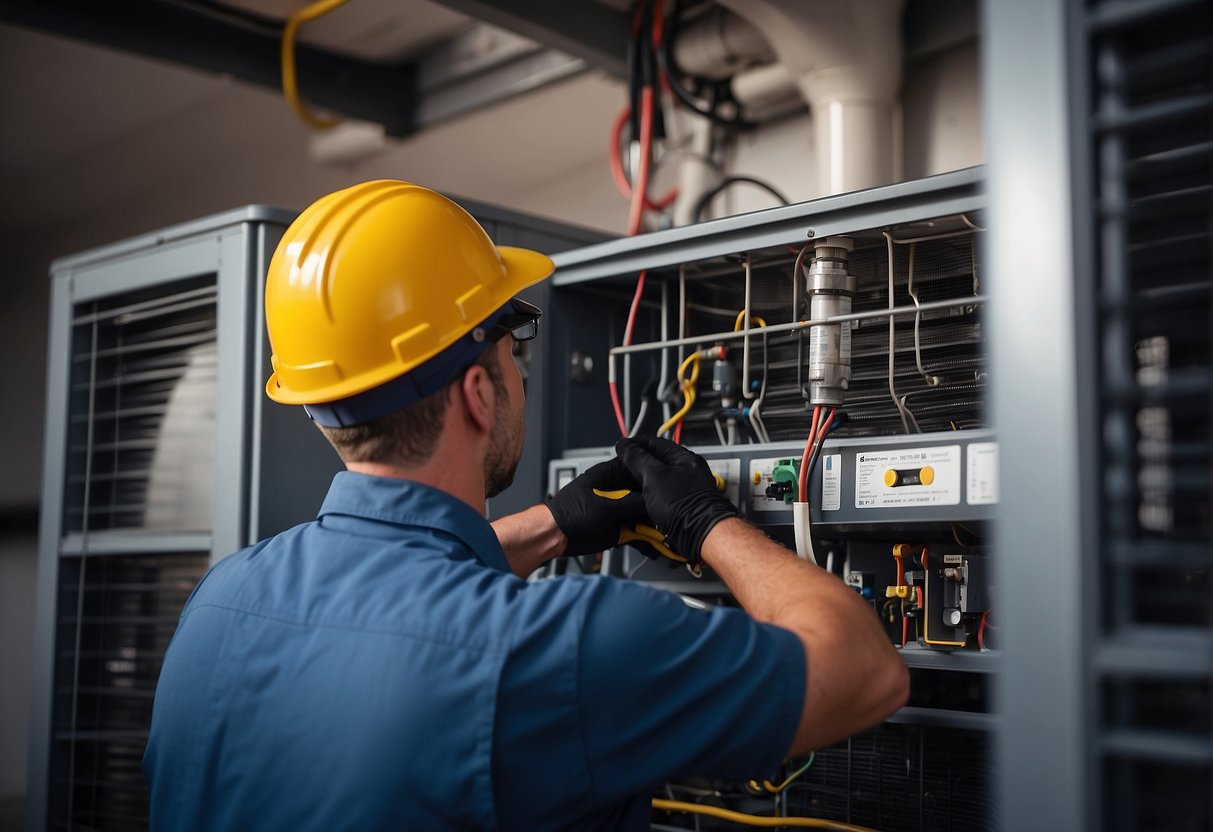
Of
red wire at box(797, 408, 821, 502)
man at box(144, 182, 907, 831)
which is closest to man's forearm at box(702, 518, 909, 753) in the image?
man at box(144, 182, 907, 831)

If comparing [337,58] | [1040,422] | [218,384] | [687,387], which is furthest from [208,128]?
[1040,422]

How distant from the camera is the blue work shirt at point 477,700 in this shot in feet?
3.12

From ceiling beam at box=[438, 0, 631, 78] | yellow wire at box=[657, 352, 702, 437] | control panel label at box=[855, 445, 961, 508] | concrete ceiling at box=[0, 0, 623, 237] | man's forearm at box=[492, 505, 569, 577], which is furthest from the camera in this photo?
concrete ceiling at box=[0, 0, 623, 237]

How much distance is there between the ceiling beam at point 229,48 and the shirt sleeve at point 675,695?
1.78 m

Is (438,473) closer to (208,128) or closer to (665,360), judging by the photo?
(665,360)

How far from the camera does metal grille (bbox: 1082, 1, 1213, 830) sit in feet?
2.33

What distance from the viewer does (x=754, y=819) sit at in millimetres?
1503

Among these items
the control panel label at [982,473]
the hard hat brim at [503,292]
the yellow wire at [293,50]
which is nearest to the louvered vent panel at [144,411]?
the hard hat brim at [503,292]

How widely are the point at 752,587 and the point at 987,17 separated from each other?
1.95 feet

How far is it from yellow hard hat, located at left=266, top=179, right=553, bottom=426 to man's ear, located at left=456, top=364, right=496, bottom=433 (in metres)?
0.02

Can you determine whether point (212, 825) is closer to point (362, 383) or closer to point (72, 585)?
point (362, 383)

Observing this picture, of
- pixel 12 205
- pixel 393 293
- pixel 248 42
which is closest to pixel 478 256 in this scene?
pixel 393 293

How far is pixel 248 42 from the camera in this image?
94.0 inches

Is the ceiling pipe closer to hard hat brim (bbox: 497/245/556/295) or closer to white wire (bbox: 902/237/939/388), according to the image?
white wire (bbox: 902/237/939/388)
